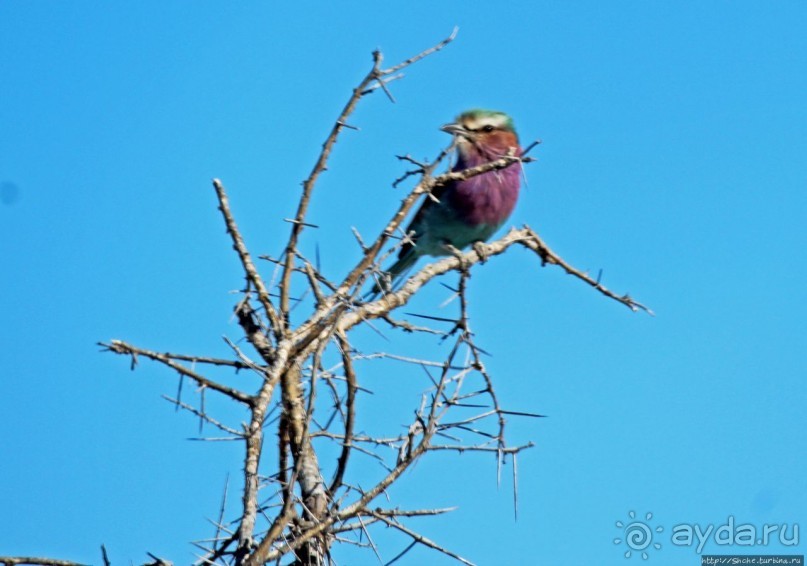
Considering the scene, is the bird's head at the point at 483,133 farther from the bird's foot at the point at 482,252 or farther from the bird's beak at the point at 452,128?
the bird's foot at the point at 482,252

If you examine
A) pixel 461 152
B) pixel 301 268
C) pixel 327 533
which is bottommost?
Result: pixel 327 533

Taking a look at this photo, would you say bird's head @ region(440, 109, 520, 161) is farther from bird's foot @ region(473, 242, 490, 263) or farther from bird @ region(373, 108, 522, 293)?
bird's foot @ region(473, 242, 490, 263)

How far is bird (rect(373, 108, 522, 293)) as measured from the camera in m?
6.61

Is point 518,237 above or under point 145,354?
above

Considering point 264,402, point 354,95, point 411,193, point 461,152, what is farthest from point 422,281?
point 461,152

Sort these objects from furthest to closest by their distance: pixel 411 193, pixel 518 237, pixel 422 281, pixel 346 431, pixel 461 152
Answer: pixel 461 152, pixel 518 237, pixel 422 281, pixel 411 193, pixel 346 431

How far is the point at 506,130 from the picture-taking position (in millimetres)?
7180

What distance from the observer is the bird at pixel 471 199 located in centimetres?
661

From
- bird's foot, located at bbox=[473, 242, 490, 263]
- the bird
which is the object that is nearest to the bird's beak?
the bird

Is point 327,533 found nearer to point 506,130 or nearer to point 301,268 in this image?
point 301,268

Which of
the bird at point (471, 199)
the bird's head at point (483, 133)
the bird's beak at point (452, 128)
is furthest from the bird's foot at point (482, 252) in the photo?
the bird's beak at point (452, 128)

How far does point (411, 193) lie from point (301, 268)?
1.58ft

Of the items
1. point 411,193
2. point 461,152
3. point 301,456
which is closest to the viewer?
point 301,456

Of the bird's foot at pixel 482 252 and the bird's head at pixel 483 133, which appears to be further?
the bird's head at pixel 483 133
